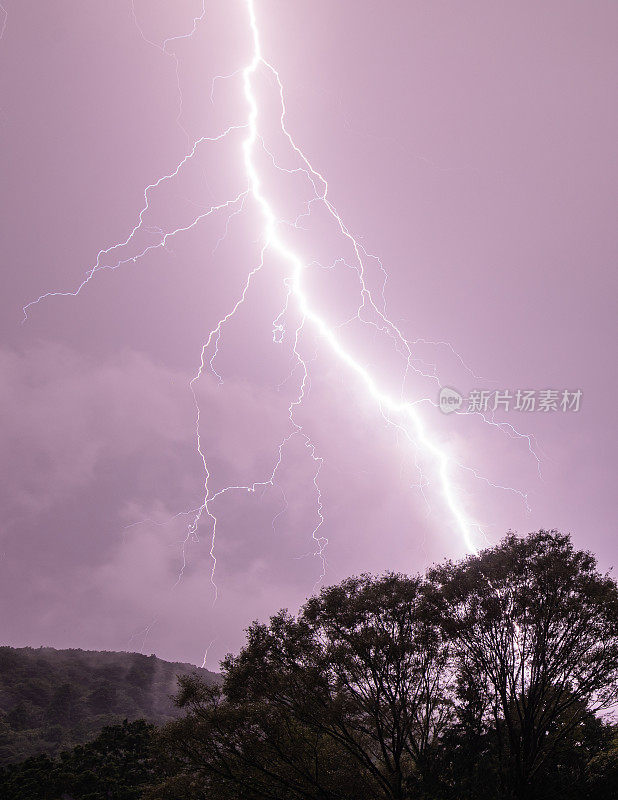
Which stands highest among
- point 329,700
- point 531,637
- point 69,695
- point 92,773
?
point 531,637

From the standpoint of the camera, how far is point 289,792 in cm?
1530

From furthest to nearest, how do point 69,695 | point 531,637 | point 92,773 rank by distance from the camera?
point 69,695
point 92,773
point 531,637

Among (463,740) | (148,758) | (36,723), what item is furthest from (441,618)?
(36,723)

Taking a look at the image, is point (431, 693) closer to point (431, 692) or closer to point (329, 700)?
point (431, 692)

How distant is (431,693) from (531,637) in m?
4.62

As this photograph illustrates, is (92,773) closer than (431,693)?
No

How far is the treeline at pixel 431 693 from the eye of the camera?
44.9ft

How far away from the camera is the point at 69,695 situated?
7194 centimetres

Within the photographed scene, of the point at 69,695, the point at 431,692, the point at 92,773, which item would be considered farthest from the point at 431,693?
the point at 69,695

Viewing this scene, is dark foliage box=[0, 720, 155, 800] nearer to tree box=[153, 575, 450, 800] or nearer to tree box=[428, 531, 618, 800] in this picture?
tree box=[153, 575, 450, 800]

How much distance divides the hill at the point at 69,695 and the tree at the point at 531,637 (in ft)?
190

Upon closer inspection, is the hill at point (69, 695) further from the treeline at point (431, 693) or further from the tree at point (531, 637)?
the tree at point (531, 637)

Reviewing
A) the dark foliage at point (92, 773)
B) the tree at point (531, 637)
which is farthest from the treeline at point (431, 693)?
the dark foliage at point (92, 773)

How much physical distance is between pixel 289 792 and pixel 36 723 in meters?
74.4
